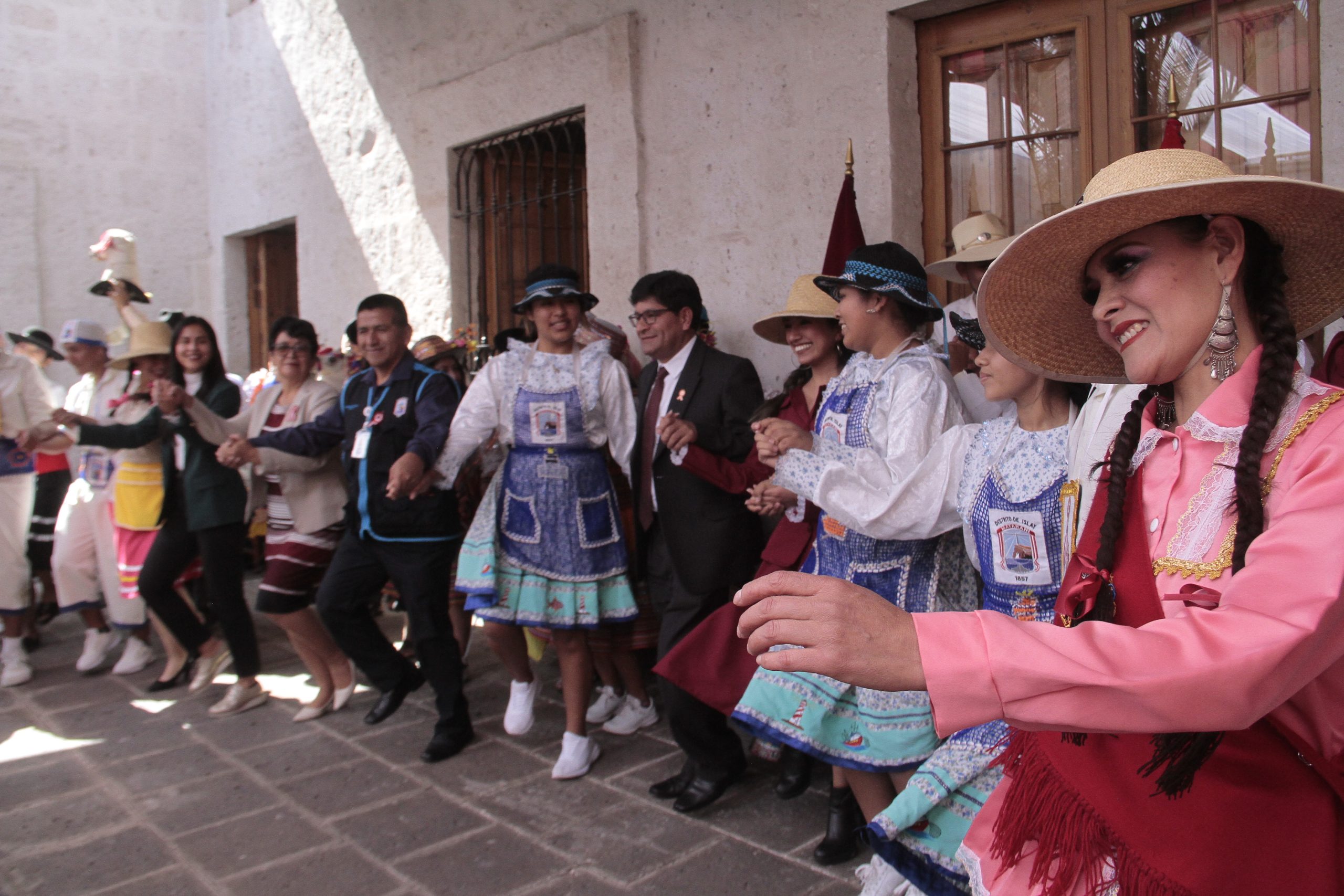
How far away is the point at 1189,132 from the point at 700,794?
3.08 metres

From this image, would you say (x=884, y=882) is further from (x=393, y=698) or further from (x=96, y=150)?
(x=96, y=150)

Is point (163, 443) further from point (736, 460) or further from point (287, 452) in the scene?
point (736, 460)

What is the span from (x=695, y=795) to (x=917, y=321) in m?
1.91

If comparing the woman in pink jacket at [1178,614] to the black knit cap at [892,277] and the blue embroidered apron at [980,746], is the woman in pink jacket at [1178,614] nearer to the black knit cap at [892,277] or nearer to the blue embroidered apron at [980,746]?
the blue embroidered apron at [980,746]

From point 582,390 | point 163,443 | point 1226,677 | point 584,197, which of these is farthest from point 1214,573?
point 584,197

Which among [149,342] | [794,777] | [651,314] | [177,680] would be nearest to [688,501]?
[651,314]

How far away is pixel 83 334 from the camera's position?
21.0ft

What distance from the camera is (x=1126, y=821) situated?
1.38 metres

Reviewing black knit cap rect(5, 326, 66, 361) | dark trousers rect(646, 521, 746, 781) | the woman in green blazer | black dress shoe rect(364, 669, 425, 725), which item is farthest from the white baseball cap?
dark trousers rect(646, 521, 746, 781)

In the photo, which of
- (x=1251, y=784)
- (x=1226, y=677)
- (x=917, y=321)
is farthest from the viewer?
(x=917, y=321)

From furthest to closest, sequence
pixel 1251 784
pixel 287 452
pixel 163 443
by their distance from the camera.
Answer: pixel 163 443 < pixel 287 452 < pixel 1251 784

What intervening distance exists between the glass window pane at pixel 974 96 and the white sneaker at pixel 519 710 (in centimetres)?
318

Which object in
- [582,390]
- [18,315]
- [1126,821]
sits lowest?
[1126,821]

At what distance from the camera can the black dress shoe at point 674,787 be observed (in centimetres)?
388
